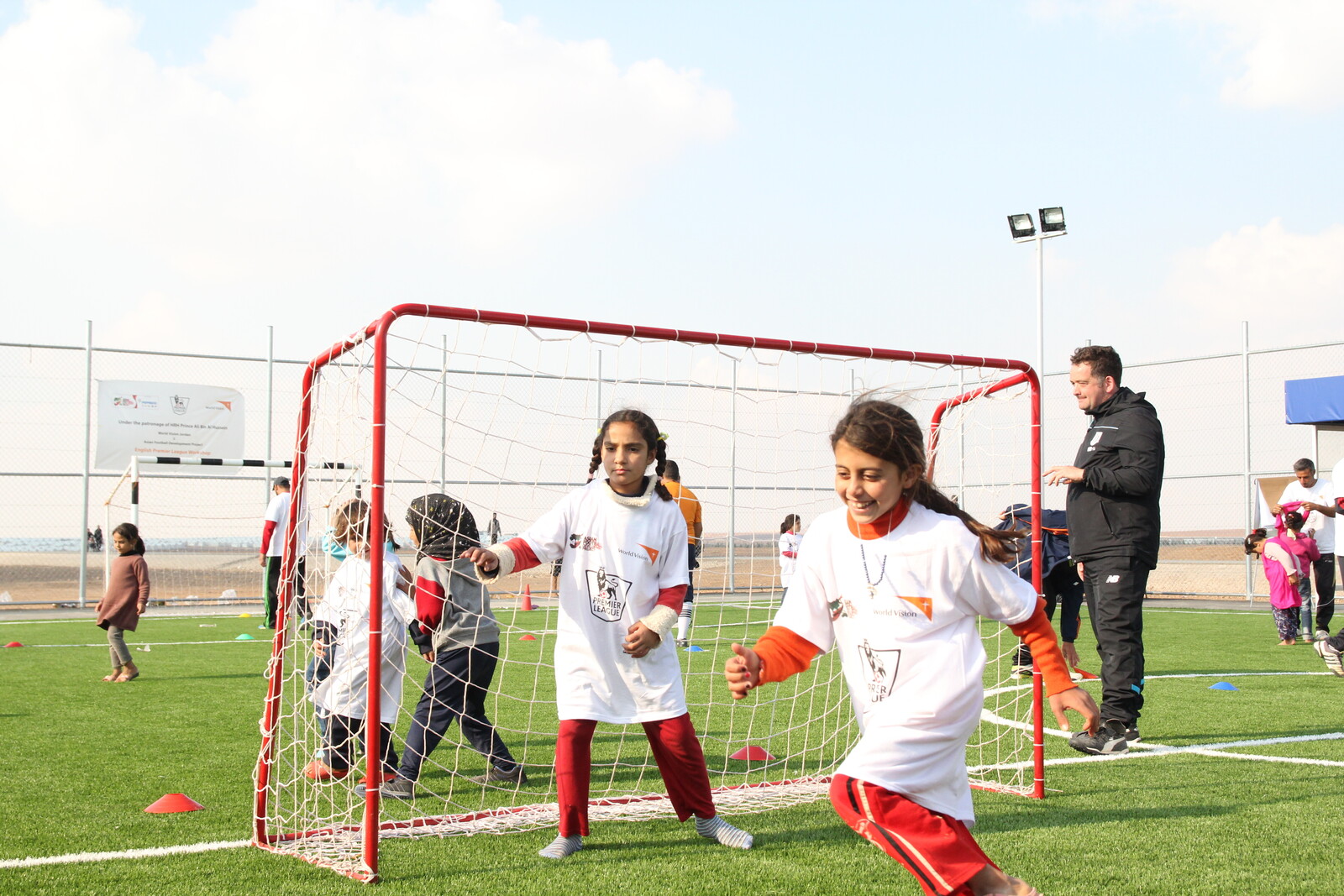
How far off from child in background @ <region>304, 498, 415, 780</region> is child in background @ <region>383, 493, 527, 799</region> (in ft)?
0.43

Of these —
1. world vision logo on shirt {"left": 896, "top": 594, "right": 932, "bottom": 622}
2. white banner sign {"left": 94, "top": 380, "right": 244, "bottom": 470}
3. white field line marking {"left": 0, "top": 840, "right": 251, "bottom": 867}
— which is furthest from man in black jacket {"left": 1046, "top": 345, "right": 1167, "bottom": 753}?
white banner sign {"left": 94, "top": 380, "right": 244, "bottom": 470}

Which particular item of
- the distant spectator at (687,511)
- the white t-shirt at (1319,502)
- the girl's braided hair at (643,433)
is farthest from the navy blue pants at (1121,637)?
the white t-shirt at (1319,502)

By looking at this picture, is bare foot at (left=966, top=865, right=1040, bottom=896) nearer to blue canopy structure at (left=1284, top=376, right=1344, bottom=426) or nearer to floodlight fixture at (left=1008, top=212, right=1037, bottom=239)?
blue canopy structure at (left=1284, top=376, right=1344, bottom=426)

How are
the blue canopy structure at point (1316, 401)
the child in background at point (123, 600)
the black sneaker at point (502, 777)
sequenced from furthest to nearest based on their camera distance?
1. the blue canopy structure at point (1316, 401)
2. the child in background at point (123, 600)
3. the black sneaker at point (502, 777)

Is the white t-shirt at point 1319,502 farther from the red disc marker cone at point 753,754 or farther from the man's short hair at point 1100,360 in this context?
the red disc marker cone at point 753,754

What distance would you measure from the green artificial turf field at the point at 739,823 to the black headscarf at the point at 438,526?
1.31m

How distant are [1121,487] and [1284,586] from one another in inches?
265

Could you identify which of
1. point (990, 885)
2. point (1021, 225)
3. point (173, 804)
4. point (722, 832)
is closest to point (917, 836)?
point (990, 885)

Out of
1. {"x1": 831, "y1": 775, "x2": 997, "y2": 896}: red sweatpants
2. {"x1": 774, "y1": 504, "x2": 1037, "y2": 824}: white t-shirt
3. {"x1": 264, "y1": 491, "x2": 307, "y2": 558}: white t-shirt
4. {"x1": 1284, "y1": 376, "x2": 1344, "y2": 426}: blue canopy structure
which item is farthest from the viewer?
{"x1": 1284, "y1": 376, "x2": 1344, "y2": 426}: blue canopy structure

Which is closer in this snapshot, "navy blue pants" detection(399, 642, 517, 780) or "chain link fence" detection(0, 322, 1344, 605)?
"navy blue pants" detection(399, 642, 517, 780)

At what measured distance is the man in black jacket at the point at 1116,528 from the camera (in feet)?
18.5

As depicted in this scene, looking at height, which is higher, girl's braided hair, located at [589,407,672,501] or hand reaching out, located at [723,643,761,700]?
girl's braided hair, located at [589,407,672,501]

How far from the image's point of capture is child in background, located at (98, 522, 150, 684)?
28.3 ft

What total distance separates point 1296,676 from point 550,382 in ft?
31.3
